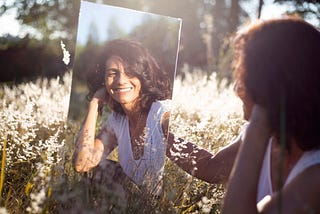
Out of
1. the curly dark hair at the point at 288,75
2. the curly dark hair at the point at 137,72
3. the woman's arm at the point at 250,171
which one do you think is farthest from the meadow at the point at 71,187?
the curly dark hair at the point at 288,75

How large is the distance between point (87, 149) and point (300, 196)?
958mm

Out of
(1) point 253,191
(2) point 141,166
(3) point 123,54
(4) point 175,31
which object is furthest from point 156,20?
(1) point 253,191

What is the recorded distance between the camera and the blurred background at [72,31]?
5168 millimetres

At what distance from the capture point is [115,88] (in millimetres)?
2398

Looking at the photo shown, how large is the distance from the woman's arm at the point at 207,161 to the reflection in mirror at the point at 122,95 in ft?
0.45

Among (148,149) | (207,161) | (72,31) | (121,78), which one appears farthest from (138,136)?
(72,31)

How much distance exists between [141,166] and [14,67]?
28.9 ft

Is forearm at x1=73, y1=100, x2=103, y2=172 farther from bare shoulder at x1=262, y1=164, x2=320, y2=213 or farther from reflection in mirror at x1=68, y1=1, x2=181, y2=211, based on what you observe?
bare shoulder at x1=262, y1=164, x2=320, y2=213

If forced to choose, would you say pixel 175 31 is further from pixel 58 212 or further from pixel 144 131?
pixel 58 212

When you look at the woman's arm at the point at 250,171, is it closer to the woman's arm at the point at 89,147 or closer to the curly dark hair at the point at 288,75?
the curly dark hair at the point at 288,75

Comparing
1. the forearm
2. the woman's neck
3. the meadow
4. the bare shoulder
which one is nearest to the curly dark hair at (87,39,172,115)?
the forearm

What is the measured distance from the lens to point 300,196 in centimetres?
177

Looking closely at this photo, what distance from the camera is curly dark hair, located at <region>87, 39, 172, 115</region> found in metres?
2.37

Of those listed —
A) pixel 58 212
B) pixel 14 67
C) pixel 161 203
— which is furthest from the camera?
pixel 14 67
